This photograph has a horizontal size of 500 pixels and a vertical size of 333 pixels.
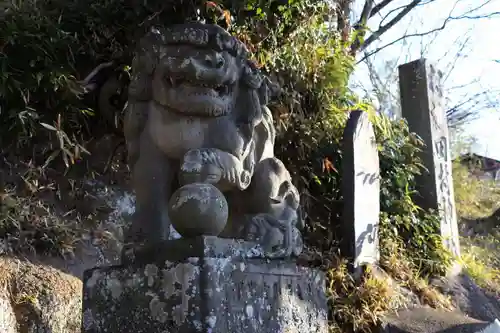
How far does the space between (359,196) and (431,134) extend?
1.39 metres

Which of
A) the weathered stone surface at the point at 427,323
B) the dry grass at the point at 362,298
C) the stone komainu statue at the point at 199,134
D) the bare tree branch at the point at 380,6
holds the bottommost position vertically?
the weathered stone surface at the point at 427,323

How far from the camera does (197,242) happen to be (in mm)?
1678

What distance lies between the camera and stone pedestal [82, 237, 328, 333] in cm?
163

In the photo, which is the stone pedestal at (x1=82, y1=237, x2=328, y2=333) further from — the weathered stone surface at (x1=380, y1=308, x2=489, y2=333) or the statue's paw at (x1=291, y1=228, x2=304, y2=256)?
the weathered stone surface at (x1=380, y1=308, x2=489, y2=333)

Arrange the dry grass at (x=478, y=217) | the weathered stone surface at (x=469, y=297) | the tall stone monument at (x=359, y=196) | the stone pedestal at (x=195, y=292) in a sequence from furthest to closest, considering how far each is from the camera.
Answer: the dry grass at (x=478, y=217) < the weathered stone surface at (x=469, y=297) < the tall stone monument at (x=359, y=196) < the stone pedestal at (x=195, y=292)

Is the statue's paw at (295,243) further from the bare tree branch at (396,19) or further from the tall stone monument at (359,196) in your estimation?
the bare tree branch at (396,19)

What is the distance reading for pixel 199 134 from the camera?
6.50 feet

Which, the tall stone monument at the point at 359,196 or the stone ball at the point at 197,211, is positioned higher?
the tall stone monument at the point at 359,196

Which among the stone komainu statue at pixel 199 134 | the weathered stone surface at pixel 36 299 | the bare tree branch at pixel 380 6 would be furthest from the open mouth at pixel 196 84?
the bare tree branch at pixel 380 6

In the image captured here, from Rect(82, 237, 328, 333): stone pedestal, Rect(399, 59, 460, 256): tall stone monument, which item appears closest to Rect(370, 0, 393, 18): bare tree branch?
Rect(399, 59, 460, 256): tall stone monument

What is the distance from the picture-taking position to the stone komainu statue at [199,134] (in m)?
1.95

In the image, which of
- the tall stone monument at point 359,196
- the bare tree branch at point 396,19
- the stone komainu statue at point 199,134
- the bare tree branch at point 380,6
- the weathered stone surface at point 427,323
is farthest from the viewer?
the bare tree branch at point 380,6

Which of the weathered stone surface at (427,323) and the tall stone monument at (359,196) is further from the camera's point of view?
the tall stone monument at (359,196)

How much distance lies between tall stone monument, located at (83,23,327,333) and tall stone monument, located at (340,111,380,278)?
167 cm
